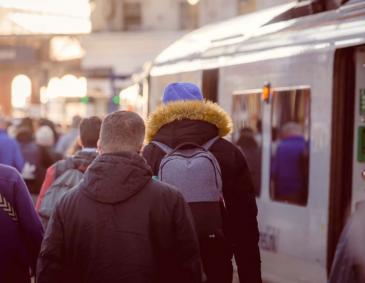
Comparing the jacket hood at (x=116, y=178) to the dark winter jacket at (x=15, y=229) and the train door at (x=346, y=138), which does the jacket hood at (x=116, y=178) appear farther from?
the train door at (x=346, y=138)

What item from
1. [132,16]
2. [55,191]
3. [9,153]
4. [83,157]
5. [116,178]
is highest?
[132,16]

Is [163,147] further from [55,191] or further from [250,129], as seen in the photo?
[250,129]

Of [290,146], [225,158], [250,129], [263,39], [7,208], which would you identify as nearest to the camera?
[7,208]

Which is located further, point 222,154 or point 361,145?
point 361,145

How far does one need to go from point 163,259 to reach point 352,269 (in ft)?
4.16

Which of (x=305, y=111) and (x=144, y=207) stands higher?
(x=305, y=111)

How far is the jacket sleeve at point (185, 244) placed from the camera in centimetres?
458

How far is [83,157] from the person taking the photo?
736 centimetres

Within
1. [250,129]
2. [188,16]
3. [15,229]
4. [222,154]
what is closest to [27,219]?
[15,229]

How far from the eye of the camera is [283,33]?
9367 mm

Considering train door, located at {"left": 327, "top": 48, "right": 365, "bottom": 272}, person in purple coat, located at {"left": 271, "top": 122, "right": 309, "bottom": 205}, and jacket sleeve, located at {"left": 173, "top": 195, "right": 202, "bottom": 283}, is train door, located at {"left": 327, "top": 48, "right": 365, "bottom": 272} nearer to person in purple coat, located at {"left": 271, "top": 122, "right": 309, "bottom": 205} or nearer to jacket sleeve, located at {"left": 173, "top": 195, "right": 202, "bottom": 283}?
person in purple coat, located at {"left": 271, "top": 122, "right": 309, "bottom": 205}

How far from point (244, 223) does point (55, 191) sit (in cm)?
184

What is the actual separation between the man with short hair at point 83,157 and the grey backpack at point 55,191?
98 millimetres

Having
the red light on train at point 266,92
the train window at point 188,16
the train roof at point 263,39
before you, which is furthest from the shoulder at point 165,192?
the train window at point 188,16
